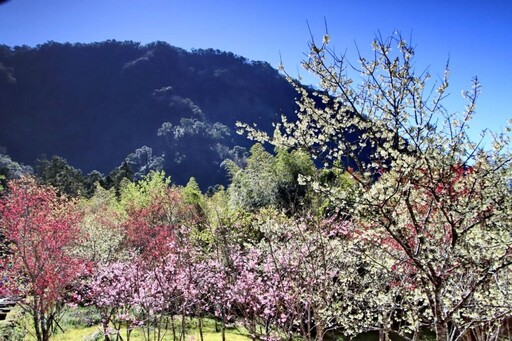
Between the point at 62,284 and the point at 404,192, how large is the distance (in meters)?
13.2

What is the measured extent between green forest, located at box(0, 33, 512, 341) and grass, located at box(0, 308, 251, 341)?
109mm

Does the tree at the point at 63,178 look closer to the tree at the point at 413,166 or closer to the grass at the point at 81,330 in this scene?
the grass at the point at 81,330

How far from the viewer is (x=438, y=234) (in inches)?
199

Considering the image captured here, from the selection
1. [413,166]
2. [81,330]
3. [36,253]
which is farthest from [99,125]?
[413,166]

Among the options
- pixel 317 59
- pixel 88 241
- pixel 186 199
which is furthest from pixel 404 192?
pixel 186 199

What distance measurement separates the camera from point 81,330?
60.5 ft

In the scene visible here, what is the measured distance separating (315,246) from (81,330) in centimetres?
1322

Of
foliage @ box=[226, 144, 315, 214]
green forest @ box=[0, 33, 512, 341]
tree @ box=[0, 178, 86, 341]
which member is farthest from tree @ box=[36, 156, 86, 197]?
tree @ box=[0, 178, 86, 341]

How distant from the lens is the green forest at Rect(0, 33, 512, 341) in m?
4.69

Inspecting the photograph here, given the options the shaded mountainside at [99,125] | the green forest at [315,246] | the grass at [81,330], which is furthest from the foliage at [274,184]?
the shaded mountainside at [99,125]

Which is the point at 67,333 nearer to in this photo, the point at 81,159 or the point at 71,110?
the point at 81,159

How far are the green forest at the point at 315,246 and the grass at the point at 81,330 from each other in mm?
109

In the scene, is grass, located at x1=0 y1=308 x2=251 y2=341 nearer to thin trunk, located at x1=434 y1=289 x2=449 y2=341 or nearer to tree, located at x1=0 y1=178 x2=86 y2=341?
tree, located at x1=0 y1=178 x2=86 y2=341

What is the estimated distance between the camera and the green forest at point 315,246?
4688 mm
